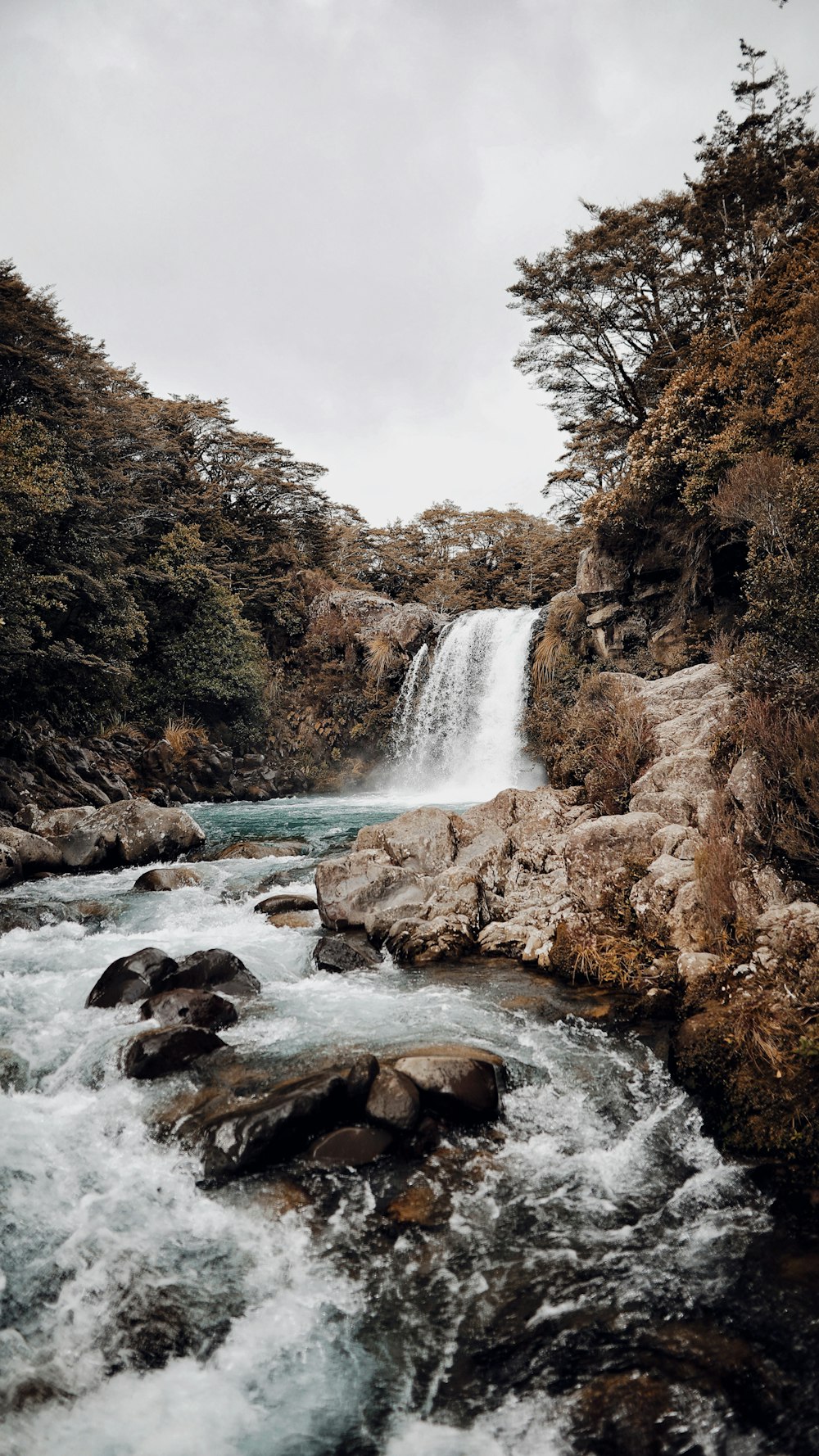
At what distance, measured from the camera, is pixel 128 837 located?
1229 cm

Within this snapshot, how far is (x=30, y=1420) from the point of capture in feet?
8.96

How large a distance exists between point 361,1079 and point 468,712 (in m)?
17.0

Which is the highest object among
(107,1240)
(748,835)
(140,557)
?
(140,557)

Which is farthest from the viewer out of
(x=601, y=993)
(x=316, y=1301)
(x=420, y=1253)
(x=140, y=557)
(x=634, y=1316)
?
(x=140, y=557)

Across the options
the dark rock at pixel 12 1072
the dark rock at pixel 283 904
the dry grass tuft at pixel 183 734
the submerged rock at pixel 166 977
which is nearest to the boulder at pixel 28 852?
the dark rock at pixel 283 904

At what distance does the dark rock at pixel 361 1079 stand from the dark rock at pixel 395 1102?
0.12 feet

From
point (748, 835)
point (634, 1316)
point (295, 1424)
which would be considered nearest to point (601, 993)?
point (748, 835)

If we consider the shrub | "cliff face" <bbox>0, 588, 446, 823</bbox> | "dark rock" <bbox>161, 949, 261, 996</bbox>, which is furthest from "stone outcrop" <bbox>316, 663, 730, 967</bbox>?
"cliff face" <bbox>0, 588, 446, 823</bbox>

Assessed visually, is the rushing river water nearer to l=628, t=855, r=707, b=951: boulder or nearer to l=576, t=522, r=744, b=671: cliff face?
l=628, t=855, r=707, b=951: boulder

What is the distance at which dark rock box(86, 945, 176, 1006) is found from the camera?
631 centimetres

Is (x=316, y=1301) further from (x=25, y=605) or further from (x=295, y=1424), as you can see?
(x=25, y=605)

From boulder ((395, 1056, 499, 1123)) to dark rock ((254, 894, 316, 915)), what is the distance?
4.69 metres

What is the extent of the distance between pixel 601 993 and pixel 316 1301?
3.64 metres

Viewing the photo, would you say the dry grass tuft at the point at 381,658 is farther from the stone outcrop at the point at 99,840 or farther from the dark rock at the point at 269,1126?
the dark rock at the point at 269,1126
